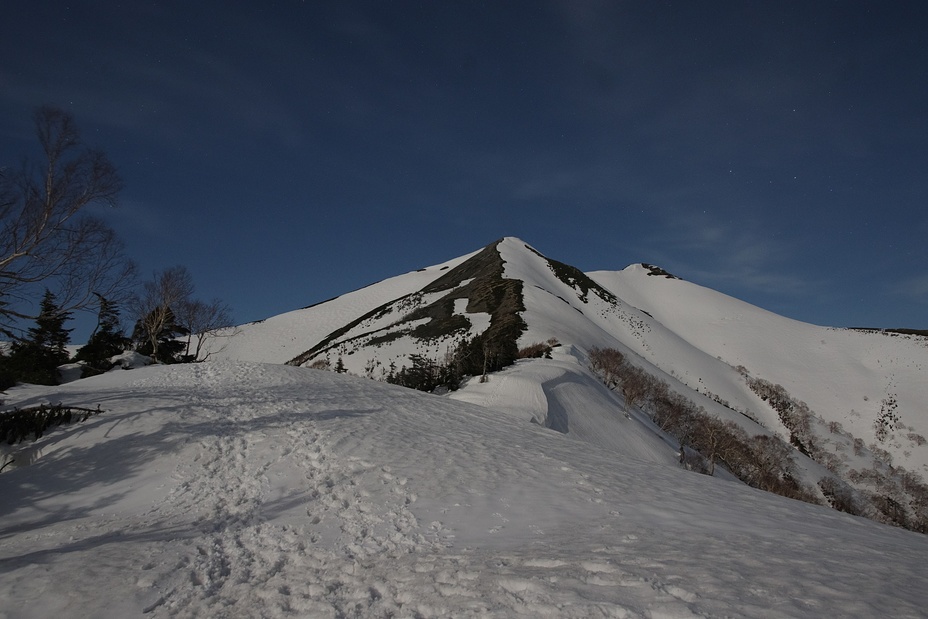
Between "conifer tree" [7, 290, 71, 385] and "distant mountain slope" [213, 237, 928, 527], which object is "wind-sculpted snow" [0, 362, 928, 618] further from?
"distant mountain slope" [213, 237, 928, 527]

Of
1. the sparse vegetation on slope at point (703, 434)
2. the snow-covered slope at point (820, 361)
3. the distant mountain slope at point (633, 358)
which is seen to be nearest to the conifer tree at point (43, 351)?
the distant mountain slope at point (633, 358)

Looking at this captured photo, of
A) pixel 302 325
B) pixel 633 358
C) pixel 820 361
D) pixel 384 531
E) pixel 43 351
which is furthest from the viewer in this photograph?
pixel 302 325

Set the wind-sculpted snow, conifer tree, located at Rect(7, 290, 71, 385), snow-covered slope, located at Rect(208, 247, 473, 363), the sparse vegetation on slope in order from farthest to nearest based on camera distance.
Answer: snow-covered slope, located at Rect(208, 247, 473, 363)
the sparse vegetation on slope
conifer tree, located at Rect(7, 290, 71, 385)
the wind-sculpted snow

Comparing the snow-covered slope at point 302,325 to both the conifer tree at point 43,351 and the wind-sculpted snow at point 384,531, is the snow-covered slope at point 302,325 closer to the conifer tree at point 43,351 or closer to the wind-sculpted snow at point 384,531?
the conifer tree at point 43,351

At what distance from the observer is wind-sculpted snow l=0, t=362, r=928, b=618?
408 centimetres

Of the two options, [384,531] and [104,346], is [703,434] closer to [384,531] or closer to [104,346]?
[384,531]

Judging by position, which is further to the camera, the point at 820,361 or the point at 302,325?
the point at 302,325

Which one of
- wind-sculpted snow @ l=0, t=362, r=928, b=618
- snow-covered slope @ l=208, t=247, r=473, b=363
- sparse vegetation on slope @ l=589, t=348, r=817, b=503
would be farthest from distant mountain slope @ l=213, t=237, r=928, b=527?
wind-sculpted snow @ l=0, t=362, r=928, b=618

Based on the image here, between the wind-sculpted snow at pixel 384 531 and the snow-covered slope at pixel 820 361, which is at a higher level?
the snow-covered slope at pixel 820 361

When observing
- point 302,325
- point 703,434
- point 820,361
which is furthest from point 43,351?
point 820,361

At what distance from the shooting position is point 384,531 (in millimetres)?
6332

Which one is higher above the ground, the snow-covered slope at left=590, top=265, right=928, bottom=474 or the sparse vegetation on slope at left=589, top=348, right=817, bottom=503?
the snow-covered slope at left=590, top=265, right=928, bottom=474

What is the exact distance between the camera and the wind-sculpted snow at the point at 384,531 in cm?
408

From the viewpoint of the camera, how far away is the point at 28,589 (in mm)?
4297
